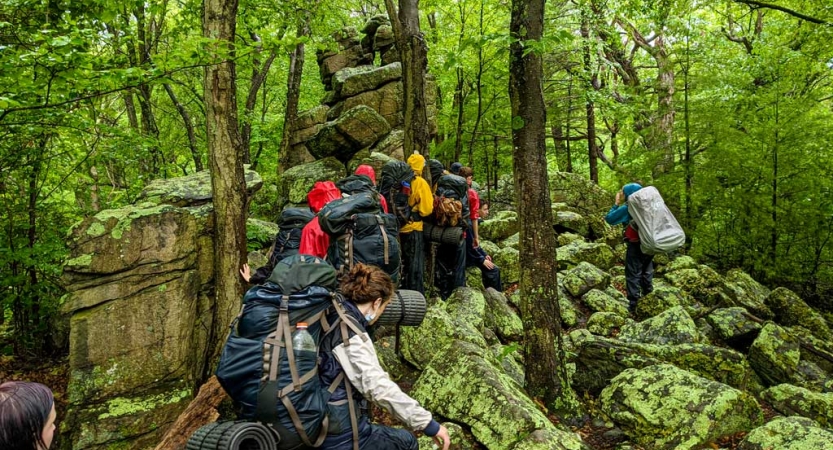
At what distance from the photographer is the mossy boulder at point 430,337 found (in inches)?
255

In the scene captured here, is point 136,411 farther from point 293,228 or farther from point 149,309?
point 293,228

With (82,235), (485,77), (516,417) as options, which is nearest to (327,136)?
(485,77)

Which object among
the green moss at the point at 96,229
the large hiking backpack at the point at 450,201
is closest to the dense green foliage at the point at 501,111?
the green moss at the point at 96,229

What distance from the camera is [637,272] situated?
31.5 feet

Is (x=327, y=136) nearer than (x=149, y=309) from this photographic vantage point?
No

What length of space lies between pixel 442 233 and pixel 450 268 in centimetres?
127

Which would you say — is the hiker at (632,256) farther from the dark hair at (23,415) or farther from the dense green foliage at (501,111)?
the dark hair at (23,415)

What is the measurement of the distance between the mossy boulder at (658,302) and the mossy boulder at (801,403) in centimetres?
291

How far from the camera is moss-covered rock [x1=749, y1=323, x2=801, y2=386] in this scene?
7336 mm

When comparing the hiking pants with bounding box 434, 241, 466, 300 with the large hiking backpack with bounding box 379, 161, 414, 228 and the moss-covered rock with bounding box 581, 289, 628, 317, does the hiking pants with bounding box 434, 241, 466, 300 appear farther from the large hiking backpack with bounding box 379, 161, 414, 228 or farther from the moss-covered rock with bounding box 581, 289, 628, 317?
the moss-covered rock with bounding box 581, 289, 628, 317

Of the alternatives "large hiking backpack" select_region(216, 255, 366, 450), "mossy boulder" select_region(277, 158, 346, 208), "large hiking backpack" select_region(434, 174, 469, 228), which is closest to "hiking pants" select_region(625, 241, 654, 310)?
"large hiking backpack" select_region(434, 174, 469, 228)

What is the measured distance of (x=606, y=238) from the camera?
49.5ft

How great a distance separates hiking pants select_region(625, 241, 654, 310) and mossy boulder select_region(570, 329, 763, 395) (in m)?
2.78

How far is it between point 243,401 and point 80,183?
10202 millimetres
